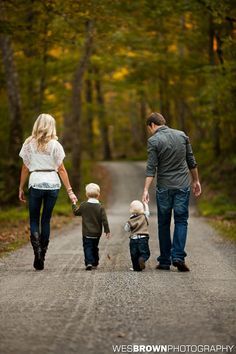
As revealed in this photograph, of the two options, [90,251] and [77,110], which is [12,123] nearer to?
[77,110]

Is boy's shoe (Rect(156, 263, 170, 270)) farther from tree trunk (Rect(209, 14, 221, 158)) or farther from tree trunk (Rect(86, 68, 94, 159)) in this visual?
tree trunk (Rect(86, 68, 94, 159))

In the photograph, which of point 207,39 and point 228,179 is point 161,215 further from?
point 207,39

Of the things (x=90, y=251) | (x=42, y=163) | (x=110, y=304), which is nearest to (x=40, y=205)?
(x=42, y=163)

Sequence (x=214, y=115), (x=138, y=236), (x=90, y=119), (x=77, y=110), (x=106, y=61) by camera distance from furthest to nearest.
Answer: (x=90, y=119) < (x=106, y=61) < (x=77, y=110) < (x=214, y=115) < (x=138, y=236)

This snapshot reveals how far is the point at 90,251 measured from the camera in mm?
9055

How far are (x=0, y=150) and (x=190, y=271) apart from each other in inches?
769

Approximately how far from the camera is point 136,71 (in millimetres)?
36156

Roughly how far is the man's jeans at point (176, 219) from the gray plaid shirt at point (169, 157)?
0.11 meters

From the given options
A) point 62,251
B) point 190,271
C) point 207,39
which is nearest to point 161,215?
point 190,271

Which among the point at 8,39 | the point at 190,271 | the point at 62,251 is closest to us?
the point at 190,271

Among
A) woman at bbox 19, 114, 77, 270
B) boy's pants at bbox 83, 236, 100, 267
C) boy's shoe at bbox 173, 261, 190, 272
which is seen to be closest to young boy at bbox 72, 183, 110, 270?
boy's pants at bbox 83, 236, 100, 267

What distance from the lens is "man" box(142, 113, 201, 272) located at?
9062 millimetres

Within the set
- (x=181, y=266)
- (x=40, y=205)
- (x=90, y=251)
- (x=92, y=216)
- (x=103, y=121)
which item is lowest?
(x=103, y=121)

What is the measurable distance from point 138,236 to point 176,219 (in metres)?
0.63
